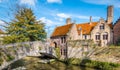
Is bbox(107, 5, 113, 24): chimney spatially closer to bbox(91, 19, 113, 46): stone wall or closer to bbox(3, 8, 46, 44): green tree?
bbox(91, 19, 113, 46): stone wall

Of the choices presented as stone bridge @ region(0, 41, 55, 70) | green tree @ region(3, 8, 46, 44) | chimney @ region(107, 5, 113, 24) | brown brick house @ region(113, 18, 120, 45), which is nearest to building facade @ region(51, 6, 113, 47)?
chimney @ region(107, 5, 113, 24)

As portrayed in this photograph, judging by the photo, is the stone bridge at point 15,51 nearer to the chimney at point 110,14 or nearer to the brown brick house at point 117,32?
the brown brick house at point 117,32

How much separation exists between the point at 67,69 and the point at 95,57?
5.73 meters

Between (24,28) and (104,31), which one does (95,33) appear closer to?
(104,31)

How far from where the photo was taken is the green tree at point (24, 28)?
2452 centimetres

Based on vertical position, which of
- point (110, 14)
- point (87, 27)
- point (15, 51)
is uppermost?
point (110, 14)

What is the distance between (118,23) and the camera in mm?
30906

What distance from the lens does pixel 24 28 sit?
25688 millimetres

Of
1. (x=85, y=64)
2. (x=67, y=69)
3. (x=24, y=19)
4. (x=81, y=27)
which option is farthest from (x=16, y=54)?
(x=81, y=27)

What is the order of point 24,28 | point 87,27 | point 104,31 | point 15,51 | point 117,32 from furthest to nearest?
point 87,27
point 104,31
point 117,32
point 24,28
point 15,51

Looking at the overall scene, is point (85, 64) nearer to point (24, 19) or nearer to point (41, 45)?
point (41, 45)

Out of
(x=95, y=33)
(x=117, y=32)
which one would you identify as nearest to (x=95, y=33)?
(x=95, y=33)

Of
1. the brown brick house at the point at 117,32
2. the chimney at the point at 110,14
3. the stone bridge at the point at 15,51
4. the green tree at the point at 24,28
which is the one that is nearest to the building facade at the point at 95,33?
the chimney at the point at 110,14

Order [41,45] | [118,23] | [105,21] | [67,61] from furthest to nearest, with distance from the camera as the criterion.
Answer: [105,21] → [118,23] → [67,61] → [41,45]
